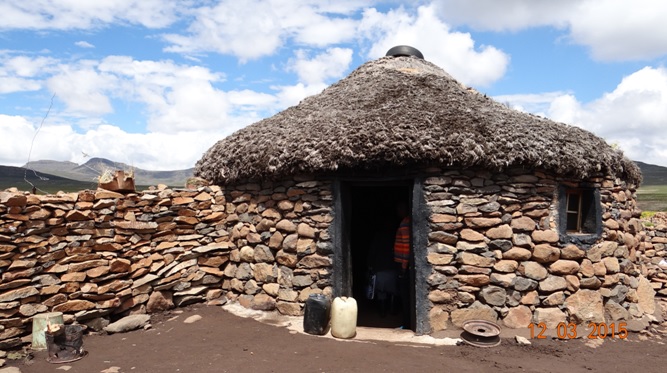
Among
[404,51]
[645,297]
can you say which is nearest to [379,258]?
[645,297]

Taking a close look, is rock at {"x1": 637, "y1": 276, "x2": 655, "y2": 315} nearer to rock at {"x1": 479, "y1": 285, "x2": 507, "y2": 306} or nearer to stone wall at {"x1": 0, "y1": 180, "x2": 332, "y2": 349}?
rock at {"x1": 479, "y1": 285, "x2": 507, "y2": 306}

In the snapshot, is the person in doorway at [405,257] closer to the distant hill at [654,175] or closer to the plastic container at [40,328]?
the plastic container at [40,328]

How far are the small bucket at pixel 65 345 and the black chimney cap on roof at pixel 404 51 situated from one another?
759 cm

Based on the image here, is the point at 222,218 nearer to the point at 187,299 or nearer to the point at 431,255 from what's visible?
the point at 187,299

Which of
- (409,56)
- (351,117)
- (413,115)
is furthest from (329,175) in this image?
(409,56)

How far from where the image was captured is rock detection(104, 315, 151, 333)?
6.11 metres

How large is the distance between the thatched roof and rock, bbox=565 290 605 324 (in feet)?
5.22

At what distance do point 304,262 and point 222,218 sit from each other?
1.80 metres

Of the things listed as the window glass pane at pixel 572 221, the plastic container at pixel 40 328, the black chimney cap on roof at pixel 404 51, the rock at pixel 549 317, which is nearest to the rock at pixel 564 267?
the rock at pixel 549 317

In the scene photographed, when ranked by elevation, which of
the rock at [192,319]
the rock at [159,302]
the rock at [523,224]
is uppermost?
the rock at [523,224]

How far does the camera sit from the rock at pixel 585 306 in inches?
236

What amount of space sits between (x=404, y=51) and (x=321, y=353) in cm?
673

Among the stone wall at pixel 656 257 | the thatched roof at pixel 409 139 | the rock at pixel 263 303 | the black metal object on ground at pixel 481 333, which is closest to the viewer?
the black metal object on ground at pixel 481 333

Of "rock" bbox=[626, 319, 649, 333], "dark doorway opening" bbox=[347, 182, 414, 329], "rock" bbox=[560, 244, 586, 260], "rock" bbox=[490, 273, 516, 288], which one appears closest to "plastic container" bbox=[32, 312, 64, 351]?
"dark doorway opening" bbox=[347, 182, 414, 329]
